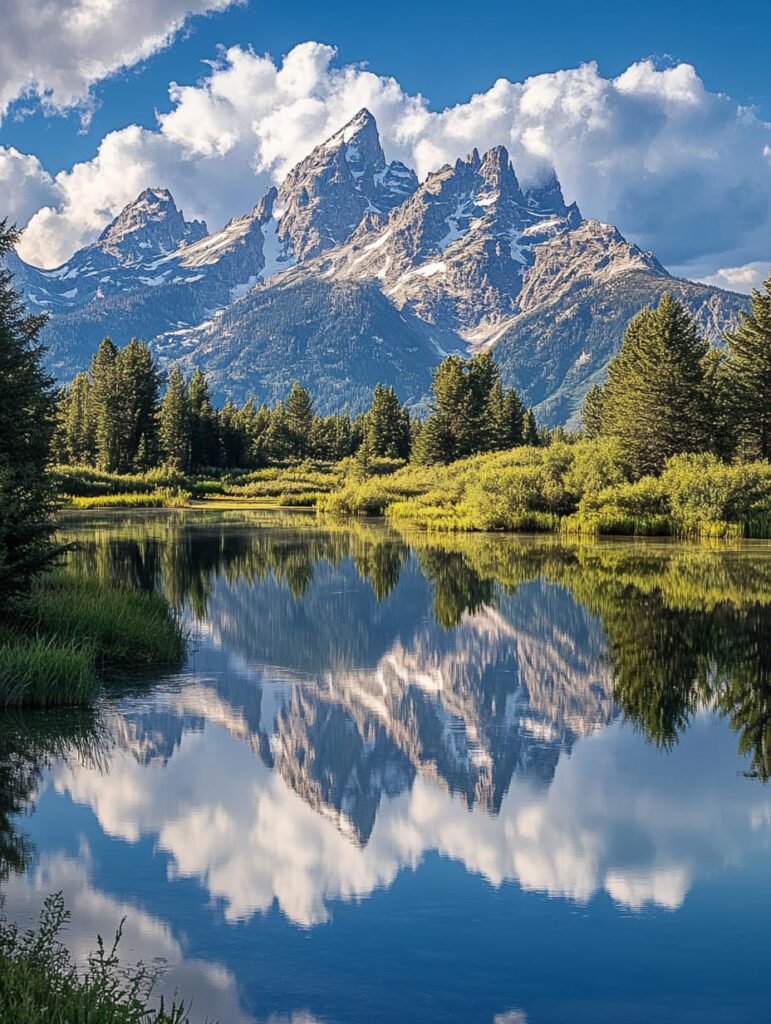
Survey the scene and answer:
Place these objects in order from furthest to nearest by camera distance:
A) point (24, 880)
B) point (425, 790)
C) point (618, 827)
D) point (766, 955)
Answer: point (425, 790) → point (618, 827) → point (24, 880) → point (766, 955)

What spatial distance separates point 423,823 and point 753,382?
58691mm

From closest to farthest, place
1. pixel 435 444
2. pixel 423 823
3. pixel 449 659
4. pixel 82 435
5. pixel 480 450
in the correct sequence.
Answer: pixel 423 823, pixel 449 659, pixel 435 444, pixel 480 450, pixel 82 435

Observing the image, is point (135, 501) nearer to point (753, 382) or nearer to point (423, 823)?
point (753, 382)

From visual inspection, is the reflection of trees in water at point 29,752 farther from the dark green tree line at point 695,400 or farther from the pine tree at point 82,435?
the pine tree at point 82,435

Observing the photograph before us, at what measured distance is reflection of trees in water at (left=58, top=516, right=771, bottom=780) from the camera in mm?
17109

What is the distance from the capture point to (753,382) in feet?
209

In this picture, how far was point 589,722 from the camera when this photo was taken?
15.5 meters

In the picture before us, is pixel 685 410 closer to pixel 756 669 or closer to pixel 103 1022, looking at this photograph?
pixel 756 669

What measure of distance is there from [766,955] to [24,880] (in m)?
6.06

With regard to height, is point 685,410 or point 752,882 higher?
point 685,410

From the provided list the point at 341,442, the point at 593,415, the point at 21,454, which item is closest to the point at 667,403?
the point at 21,454

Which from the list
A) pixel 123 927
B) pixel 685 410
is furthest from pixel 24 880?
pixel 685 410

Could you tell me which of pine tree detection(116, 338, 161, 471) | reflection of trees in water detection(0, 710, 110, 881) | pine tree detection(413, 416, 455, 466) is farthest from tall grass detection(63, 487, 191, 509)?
reflection of trees in water detection(0, 710, 110, 881)

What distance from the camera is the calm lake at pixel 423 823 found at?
740 centimetres
